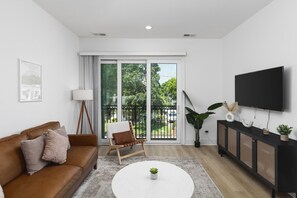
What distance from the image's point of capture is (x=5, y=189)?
5.75 feet

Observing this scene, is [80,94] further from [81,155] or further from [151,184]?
[151,184]

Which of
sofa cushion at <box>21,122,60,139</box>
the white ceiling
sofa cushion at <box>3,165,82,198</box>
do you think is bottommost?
sofa cushion at <box>3,165,82,198</box>

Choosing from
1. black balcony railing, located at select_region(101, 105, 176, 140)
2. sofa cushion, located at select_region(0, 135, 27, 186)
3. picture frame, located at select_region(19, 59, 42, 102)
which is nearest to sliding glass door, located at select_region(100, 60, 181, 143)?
black balcony railing, located at select_region(101, 105, 176, 140)

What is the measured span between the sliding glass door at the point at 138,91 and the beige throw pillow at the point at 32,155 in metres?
2.70

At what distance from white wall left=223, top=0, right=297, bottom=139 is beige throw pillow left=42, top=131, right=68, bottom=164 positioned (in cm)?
303

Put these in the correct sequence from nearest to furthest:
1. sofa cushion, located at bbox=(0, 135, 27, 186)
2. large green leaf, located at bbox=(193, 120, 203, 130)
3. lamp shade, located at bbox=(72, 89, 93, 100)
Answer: sofa cushion, located at bbox=(0, 135, 27, 186) < lamp shade, located at bbox=(72, 89, 93, 100) < large green leaf, located at bbox=(193, 120, 203, 130)

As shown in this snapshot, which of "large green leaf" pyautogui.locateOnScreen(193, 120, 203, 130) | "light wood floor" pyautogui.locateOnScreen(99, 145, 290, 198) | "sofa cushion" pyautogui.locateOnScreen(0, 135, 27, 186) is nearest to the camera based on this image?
"sofa cushion" pyautogui.locateOnScreen(0, 135, 27, 186)

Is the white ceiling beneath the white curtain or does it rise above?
above

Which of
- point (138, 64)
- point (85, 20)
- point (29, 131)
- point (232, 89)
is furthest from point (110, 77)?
point (232, 89)

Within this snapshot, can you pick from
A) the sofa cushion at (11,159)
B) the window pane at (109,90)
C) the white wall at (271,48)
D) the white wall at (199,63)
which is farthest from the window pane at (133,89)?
the sofa cushion at (11,159)

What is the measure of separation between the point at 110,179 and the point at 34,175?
117cm

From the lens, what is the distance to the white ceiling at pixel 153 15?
2967mm

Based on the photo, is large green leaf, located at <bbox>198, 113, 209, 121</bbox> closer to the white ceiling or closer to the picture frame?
the white ceiling

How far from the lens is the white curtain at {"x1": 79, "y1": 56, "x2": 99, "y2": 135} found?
185 inches
